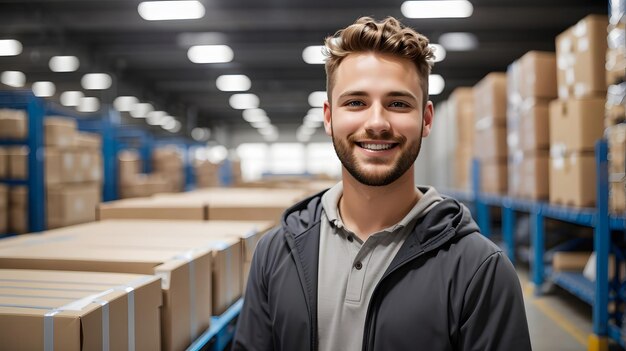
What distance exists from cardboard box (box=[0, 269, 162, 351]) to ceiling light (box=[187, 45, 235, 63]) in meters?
10.0

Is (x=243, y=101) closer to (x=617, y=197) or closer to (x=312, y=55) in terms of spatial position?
(x=312, y=55)

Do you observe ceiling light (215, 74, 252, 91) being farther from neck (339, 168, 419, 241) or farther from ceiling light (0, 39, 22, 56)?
neck (339, 168, 419, 241)

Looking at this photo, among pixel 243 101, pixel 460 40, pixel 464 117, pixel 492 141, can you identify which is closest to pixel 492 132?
pixel 492 141

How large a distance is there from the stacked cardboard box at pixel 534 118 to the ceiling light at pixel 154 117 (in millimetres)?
18275

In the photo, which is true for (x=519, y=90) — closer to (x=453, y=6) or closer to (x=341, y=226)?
(x=453, y=6)

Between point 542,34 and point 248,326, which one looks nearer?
point 248,326

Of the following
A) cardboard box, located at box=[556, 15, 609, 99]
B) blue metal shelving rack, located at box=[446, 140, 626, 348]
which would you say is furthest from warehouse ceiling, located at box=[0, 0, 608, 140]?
blue metal shelving rack, located at box=[446, 140, 626, 348]

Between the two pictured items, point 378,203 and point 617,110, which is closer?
point 378,203

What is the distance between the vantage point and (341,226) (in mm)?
1630

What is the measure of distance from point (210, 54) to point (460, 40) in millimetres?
5847

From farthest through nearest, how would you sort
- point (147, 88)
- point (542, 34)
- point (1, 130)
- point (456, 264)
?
1. point (147, 88)
2. point (542, 34)
3. point (1, 130)
4. point (456, 264)

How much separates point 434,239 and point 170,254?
1.19 metres

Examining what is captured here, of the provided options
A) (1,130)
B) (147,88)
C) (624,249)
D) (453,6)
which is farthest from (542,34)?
(147,88)

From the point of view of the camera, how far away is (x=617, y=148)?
382cm
